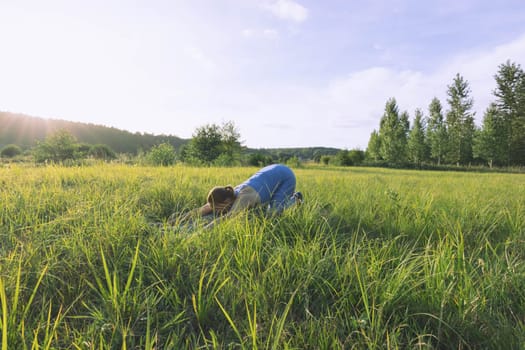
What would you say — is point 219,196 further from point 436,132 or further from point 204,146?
point 436,132

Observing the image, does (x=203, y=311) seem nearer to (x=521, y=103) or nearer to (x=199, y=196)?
(x=199, y=196)

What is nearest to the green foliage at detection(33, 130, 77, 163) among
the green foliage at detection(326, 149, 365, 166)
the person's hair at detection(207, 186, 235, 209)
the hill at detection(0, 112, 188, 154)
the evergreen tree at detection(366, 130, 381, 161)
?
the person's hair at detection(207, 186, 235, 209)

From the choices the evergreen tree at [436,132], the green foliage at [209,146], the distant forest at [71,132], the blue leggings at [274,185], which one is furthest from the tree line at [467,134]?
the blue leggings at [274,185]

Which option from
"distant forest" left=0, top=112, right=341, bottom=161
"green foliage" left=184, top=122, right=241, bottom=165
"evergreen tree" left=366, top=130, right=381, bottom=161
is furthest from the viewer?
"distant forest" left=0, top=112, right=341, bottom=161

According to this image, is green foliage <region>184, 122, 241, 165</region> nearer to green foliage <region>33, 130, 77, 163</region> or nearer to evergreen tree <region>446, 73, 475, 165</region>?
green foliage <region>33, 130, 77, 163</region>

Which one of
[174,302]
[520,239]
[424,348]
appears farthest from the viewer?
[520,239]

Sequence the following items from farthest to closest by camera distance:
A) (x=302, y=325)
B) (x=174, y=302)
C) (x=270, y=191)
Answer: (x=270, y=191), (x=174, y=302), (x=302, y=325)

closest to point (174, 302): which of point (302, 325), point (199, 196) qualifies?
point (302, 325)

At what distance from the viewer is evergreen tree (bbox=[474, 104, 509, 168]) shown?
1150 inches

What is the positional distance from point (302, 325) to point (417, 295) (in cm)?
49

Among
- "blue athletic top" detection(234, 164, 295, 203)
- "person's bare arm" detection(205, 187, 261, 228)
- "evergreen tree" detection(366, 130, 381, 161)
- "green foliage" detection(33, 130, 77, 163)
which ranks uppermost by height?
"evergreen tree" detection(366, 130, 381, 161)

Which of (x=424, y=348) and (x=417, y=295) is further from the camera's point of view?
(x=417, y=295)

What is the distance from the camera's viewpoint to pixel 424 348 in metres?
0.76

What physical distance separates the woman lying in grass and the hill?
50.9 meters
